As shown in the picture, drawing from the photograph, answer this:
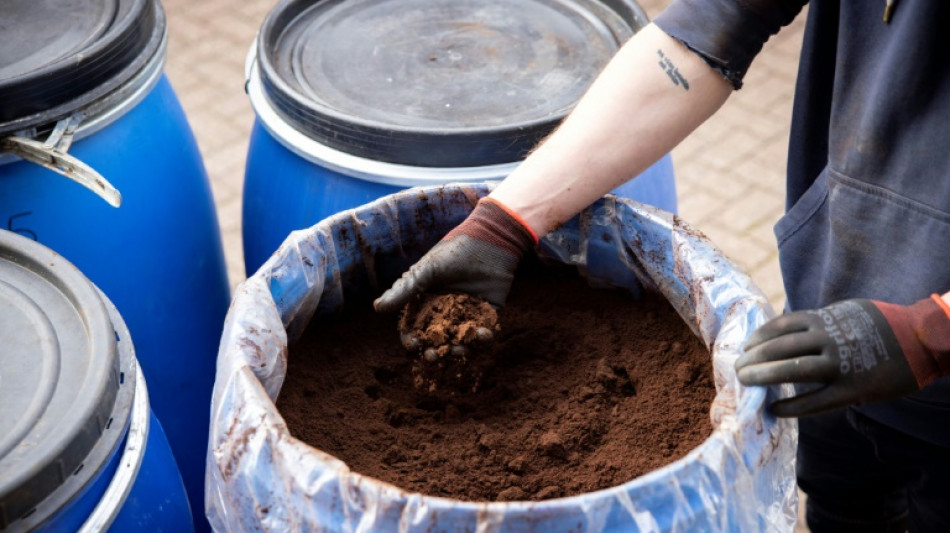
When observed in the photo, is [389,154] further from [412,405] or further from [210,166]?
[210,166]

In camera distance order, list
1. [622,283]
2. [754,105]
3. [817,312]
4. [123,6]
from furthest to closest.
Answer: [754,105] → [123,6] → [622,283] → [817,312]

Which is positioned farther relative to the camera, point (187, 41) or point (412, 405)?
point (187, 41)

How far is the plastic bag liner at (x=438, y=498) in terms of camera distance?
1.02 meters

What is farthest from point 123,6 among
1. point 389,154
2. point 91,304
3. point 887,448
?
point 887,448

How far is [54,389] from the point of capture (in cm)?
122

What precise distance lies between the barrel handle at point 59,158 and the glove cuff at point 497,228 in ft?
1.87

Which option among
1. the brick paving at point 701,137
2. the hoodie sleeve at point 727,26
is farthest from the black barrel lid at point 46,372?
the brick paving at point 701,137

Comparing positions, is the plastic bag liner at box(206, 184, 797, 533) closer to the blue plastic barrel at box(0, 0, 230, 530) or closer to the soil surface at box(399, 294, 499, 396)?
the soil surface at box(399, 294, 499, 396)

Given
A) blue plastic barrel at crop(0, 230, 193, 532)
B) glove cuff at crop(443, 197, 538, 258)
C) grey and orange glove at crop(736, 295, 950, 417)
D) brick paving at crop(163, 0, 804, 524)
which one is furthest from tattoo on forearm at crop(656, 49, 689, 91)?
brick paving at crop(163, 0, 804, 524)

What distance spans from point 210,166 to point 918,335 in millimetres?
2902

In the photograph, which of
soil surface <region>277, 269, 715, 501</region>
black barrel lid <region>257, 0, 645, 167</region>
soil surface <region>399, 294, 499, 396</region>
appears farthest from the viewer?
black barrel lid <region>257, 0, 645, 167</region>

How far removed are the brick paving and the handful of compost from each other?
1.76m

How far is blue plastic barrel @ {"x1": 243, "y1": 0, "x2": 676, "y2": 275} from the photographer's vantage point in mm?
1696

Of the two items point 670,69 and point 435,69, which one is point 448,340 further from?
point 435,69
